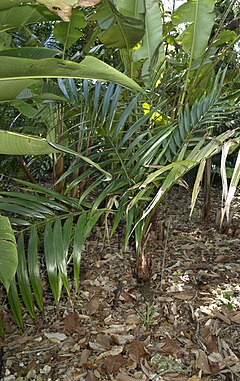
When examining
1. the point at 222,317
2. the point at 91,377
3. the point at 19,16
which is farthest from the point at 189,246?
the point at 19,16

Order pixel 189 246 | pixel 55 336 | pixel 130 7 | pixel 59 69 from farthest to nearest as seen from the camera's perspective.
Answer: pixel 189 246 < pixel 130 7 < pixel 55 336 < pixel 59 69

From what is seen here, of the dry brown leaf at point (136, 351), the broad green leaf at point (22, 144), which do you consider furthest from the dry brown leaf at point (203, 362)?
the broad green leaf at point (22, 144)

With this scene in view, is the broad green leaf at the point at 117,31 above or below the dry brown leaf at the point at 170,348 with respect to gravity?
above

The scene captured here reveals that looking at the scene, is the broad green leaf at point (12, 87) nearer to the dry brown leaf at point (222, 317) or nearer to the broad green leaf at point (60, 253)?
the broad green leaf at point (60, 253)

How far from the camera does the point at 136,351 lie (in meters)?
1.14

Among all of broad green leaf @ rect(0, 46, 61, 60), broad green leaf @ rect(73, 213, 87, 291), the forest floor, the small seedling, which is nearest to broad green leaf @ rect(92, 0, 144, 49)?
broad green leaf @ rect(0, 46, 61, 60)

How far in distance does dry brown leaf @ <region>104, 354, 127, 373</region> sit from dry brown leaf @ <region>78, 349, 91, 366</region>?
6 centimetres

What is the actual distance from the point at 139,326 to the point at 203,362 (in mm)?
238

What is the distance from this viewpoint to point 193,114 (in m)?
1.28

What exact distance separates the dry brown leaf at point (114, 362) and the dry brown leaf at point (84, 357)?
6 cm

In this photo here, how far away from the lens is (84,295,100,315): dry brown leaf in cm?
134

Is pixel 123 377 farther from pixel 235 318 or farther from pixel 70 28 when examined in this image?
pixel 70 28

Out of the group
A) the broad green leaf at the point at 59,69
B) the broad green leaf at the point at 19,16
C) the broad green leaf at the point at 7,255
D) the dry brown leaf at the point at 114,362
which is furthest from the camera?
the dry brown leaf at the point at 114,362

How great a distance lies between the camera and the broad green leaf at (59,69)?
0.50 metres
